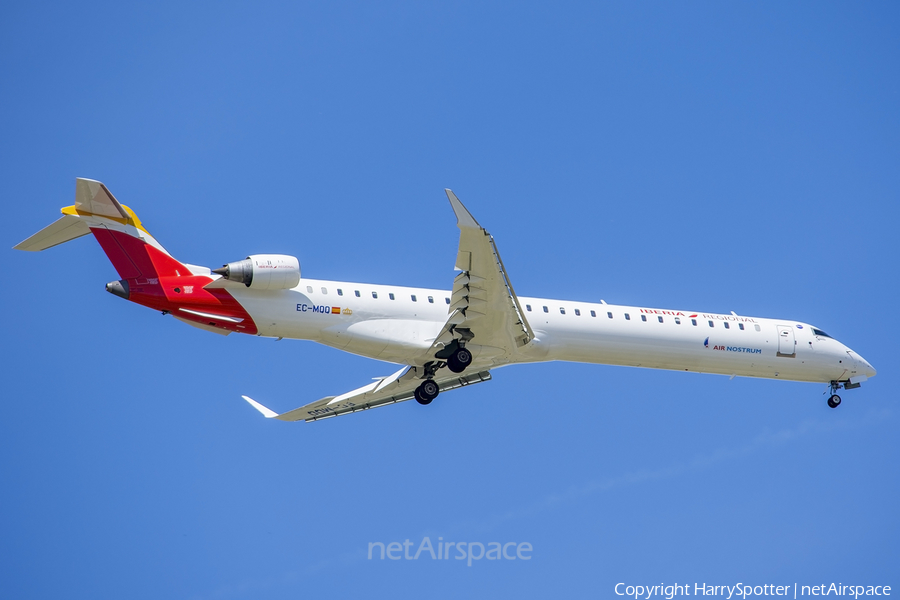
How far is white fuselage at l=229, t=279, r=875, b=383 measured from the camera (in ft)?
73.1

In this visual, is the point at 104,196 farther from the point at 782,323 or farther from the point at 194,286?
the point at 782,323

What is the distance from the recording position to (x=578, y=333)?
2444cm

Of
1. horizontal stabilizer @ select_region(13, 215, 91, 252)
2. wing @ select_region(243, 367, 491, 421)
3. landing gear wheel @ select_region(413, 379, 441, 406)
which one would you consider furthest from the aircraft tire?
horizontal stabilizer @ select_region(13, 215, 91, 252)

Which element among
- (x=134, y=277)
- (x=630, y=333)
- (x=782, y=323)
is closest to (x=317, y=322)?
(x=134, y=277)

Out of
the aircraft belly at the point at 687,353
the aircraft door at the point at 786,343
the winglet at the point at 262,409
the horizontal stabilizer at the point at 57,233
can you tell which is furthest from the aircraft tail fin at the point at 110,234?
the aircraft door at the point at 786,343

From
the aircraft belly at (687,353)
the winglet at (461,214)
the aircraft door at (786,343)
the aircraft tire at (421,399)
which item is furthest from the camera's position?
the aircraft door at (786,343)

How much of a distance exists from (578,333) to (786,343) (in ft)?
22.8

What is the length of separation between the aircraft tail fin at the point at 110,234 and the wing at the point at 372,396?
23.1 ft

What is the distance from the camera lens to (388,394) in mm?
27312

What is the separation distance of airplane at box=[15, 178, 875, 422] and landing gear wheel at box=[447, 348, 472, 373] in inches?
1.2

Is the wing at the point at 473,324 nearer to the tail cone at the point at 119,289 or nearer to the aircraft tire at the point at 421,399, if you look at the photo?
the aircraft tire at the point at 421,399

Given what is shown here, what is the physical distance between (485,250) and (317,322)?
4720 mm

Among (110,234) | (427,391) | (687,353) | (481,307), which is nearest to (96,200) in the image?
(110,234)

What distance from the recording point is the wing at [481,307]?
67.8 feet
